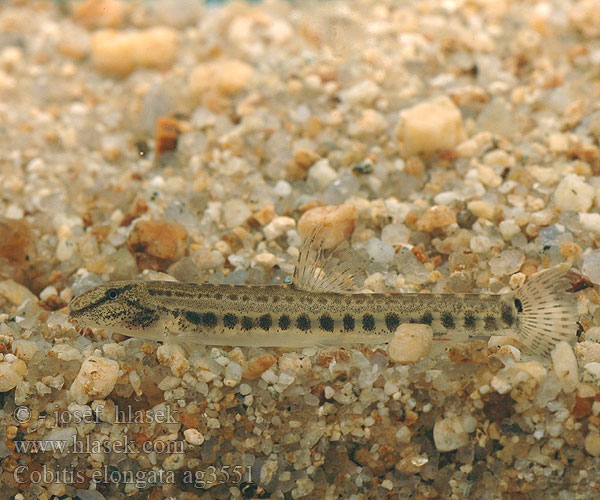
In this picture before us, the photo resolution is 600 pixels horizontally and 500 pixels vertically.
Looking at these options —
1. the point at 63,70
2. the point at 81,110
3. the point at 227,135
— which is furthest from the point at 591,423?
the point at 63,70

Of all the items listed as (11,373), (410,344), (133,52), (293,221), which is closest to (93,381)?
(11,373)

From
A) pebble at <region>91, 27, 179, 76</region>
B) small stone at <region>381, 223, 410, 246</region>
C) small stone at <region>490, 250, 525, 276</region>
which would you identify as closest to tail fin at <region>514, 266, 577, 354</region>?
small stone at <region>490, 250, 525, 276</region>

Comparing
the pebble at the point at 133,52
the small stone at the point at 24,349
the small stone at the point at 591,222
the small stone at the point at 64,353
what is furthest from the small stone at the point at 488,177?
the pebble at the point at 133,52

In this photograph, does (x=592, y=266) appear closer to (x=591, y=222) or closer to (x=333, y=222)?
(x=591, y=222)

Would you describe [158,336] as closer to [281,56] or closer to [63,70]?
[281,56]

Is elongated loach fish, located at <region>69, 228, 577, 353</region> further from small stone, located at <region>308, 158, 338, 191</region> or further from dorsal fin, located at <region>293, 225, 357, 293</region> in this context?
small stone, located at <region>308, 158, 338, 191</region>

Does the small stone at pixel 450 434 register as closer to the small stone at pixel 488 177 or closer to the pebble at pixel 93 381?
the pebble at pixel 93 381
